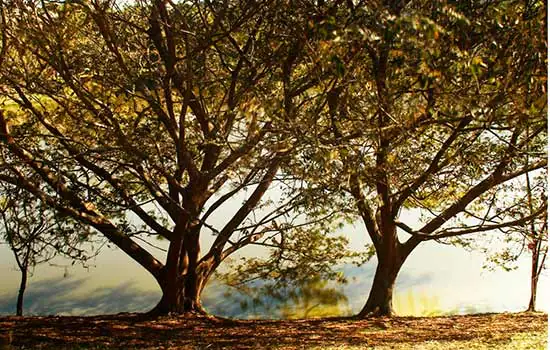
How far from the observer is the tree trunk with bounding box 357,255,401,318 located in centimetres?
773

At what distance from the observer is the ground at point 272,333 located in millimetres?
5680

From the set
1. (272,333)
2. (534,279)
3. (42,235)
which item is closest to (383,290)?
(272,333)

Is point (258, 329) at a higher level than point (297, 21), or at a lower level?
lower

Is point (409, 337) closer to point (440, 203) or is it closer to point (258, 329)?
point (258, 329)

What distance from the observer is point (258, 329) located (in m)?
6.68

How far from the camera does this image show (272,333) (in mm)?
6414

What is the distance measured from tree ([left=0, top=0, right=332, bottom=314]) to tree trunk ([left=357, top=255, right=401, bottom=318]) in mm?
1827

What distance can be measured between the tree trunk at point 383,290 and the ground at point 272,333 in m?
0.32

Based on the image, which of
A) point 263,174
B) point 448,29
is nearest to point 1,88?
point 263,174

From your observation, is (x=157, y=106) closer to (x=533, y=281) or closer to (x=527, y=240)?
(x=527, y=240)

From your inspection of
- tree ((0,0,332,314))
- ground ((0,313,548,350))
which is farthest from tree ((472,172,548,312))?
tree ((0,0,332,314))

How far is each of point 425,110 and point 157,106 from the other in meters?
2.43

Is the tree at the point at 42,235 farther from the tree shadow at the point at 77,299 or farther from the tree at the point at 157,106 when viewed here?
the tree shadow at the point at 77,299

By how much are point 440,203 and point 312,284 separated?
7.01 feet
